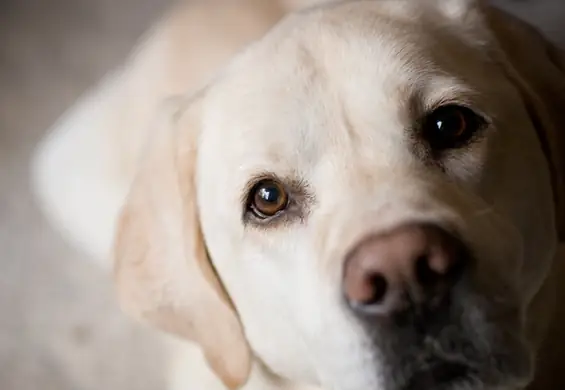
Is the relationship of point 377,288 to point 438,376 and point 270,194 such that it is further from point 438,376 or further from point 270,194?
point 270,194

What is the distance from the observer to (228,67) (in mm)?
1714

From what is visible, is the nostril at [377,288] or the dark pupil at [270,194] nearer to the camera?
the nostril at [377,288]

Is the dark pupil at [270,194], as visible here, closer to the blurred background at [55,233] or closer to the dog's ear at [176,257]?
the dog's ear at [176,257]

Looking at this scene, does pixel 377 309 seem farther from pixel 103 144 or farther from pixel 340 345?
pixel 103 144

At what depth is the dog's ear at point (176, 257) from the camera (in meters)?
1.70

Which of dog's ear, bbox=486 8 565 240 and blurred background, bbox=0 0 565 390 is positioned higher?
dog's ear, bbox=486 8 565 240

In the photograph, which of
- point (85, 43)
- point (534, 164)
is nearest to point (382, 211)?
point (534, 164)

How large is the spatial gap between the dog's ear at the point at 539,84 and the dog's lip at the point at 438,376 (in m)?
0.46

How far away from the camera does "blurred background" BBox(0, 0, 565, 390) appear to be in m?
2.50

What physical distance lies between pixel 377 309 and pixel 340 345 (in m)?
0.13

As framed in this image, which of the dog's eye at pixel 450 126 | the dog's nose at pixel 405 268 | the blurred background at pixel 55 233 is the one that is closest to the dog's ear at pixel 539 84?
the dog's eye at pixel 450 126

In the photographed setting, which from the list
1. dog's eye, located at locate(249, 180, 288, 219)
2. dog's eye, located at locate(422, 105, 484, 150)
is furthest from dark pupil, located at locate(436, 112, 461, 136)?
dog's eye, located at locate(249, 180, 288, 219)

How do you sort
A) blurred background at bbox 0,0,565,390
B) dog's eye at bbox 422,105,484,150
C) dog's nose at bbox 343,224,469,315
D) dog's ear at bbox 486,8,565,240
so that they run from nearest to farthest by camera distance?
dog's nose at bbox 343,224,469,315
dog's eye at bbox 422,105,484,150
dog's ear at bbox 486,8,565,240
blurred background at bbox 0,0,565,390

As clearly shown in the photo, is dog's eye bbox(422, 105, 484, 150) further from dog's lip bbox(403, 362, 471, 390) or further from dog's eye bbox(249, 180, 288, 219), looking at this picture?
dog's lip bbox(403, 362, 471, 390)
